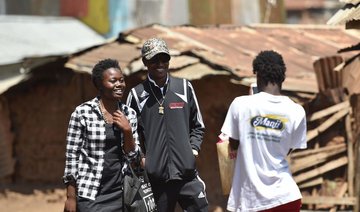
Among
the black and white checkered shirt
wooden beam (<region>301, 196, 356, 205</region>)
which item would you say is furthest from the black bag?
wooden beam (<region>301, 196, 356, 205</region>)

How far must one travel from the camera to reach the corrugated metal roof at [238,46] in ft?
33.7

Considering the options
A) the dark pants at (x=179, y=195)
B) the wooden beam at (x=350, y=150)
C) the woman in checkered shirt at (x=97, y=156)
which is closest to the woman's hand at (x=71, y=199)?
the woman in checkered shirt at (x=97, y=156)

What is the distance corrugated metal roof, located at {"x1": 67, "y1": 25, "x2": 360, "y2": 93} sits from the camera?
33.7ft

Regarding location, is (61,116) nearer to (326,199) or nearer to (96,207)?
(326,199)

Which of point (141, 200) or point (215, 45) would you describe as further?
point (215, 45)

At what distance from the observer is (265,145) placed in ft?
16.1

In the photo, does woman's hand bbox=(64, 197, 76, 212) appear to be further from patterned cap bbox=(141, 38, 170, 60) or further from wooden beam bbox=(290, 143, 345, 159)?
wooden beam bbox=(290, 143, 345, 159)

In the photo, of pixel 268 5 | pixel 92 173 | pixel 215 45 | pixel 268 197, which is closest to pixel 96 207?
pixel 92 173

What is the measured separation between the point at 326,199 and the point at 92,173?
553 centimetres

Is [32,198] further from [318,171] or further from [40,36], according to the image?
[318,171]

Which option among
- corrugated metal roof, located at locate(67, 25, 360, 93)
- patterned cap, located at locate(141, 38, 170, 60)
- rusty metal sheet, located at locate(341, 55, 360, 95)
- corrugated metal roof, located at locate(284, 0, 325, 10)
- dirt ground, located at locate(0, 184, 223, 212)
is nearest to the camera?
patterned cap, located at locate(141, 38, 170, 60)

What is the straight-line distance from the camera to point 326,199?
9875 millimetres

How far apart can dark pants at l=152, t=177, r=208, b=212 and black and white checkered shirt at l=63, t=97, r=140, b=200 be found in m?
0.66

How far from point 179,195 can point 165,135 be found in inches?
16.2
